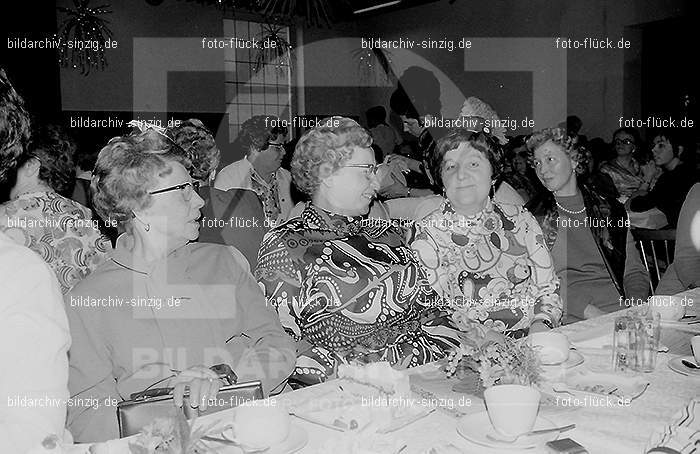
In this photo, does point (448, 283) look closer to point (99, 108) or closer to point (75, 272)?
point (75, 272)

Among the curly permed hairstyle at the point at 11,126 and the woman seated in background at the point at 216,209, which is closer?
the curly permed hairstyle at the point at 11,126

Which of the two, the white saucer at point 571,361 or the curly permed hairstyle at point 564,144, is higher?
the curly permed hairstyle at point 564,144

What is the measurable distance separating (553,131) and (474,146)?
754 millimetres

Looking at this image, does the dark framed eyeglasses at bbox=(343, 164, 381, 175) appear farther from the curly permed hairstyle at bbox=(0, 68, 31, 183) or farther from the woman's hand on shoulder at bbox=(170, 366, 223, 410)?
the curly permed hairstyle at bbox=(0, 68, 31, 183)

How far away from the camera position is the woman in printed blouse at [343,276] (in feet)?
7.29

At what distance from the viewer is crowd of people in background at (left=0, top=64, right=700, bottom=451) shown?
1.60 metres

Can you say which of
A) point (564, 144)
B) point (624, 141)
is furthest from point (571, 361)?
point (624, 141)

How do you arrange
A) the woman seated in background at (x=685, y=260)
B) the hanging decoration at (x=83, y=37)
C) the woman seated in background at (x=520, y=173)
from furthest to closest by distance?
1. the hanging decoration at (x=83, y=37)
2. the woman seated in background at (x=520, y=173)
3. the woman seated in background at (x=685, y=260)

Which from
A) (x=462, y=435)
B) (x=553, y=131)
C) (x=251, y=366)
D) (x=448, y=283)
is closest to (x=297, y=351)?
(x=251, y=366)

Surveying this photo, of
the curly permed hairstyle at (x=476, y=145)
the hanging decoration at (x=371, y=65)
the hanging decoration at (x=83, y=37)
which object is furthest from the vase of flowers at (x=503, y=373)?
the hanging decoration at (x=371, y=65)

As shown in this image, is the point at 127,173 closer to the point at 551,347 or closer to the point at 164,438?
the point at 164,438

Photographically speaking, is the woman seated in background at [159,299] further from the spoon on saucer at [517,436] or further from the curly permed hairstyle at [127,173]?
the spoon on saucer at [517,436]

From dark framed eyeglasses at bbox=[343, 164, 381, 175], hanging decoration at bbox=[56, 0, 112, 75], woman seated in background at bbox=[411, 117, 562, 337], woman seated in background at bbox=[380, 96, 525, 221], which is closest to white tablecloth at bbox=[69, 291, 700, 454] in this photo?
woman seated in background at bbox=[411, 117, 562, 337]

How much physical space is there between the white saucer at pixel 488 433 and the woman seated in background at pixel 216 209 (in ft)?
6.53
